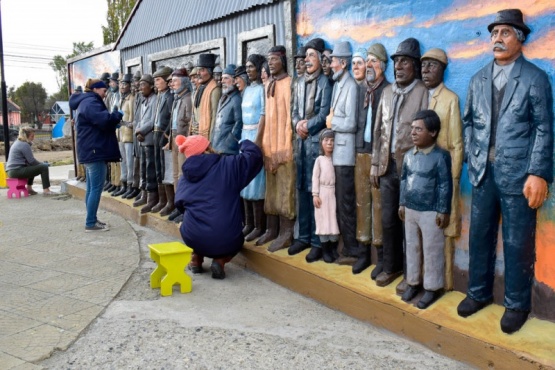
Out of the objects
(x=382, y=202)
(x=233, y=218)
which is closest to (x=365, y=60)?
(x=382, y=202)

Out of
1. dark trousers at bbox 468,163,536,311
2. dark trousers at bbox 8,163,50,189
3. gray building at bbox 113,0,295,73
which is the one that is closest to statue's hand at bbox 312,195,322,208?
gray building at bbox 113,0,295,73

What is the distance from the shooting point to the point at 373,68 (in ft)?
16.0

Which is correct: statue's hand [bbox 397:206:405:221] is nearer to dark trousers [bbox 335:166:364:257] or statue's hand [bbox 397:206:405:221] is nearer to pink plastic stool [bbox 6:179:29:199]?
dark trousers [bbox 335:166:364:257]

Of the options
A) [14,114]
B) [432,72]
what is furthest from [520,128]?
[14,114]

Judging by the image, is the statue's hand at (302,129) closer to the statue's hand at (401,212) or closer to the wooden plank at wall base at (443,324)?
the wooden plank at wall base at (443,324)

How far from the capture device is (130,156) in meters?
9.45

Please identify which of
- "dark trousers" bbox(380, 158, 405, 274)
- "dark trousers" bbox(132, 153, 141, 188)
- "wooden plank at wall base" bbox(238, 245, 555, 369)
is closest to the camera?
"wooden plank at wall base" bbox(238, 245, 555, 369)

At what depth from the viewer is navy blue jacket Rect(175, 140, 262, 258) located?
569 cm

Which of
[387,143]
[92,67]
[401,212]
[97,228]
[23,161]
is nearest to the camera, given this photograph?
[401,212]

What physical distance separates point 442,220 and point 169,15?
6.65 m

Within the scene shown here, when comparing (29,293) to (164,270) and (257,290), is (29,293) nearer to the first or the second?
(164,270)

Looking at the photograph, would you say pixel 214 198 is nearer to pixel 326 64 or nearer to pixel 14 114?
pixel 326 64

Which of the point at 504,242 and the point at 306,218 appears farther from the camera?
the point at 306,218

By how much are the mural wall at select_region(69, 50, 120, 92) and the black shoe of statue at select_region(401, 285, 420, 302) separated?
832cm
